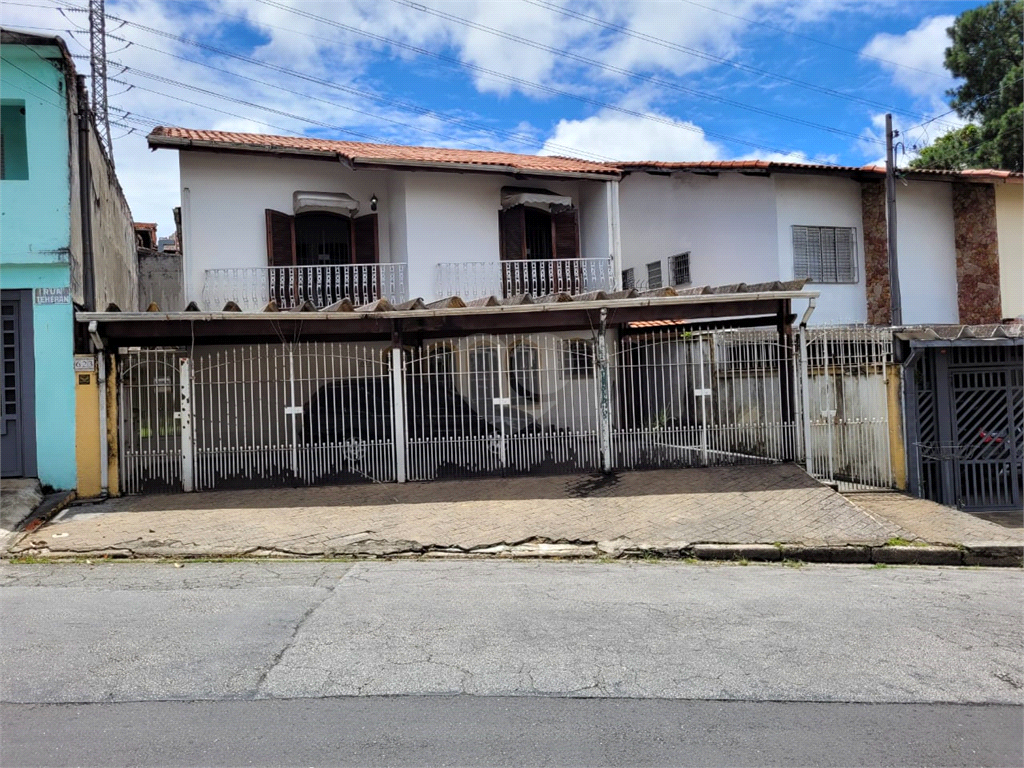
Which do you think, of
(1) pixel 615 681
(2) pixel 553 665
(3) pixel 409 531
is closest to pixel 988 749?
(1) pixel 615 681

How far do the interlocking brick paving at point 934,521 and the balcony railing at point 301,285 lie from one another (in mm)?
8899

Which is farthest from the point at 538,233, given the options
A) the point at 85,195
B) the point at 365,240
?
the point at 85,195

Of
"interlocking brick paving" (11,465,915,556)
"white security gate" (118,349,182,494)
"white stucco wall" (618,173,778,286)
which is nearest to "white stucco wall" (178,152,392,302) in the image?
"white security gate" (118,349,182,494)

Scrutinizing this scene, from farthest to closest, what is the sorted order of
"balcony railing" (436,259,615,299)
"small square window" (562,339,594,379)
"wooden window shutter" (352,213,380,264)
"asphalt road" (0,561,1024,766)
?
"wooden window shutter" (352,213,380,264) → "balcony railing" (436,259,615,299) → "small square window" (562,339,594,379) → "asphalt road" (0,561,1024,766)

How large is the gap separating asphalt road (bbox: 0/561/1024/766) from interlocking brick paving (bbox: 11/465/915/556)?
5.41ft

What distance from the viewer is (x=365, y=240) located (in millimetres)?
15352

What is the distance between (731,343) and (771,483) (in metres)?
2.23

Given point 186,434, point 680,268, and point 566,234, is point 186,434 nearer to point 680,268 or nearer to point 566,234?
point 566,234

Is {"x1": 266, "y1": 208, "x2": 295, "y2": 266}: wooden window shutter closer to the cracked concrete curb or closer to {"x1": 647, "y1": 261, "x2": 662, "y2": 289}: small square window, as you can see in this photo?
the cracked concrete curb

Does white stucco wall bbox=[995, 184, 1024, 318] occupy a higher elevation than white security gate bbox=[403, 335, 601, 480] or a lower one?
higher

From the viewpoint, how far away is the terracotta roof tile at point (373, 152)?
13.9m

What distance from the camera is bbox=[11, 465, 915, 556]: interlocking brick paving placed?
818 cm

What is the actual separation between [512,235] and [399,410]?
6.07m

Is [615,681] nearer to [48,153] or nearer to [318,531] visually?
[318,531]
